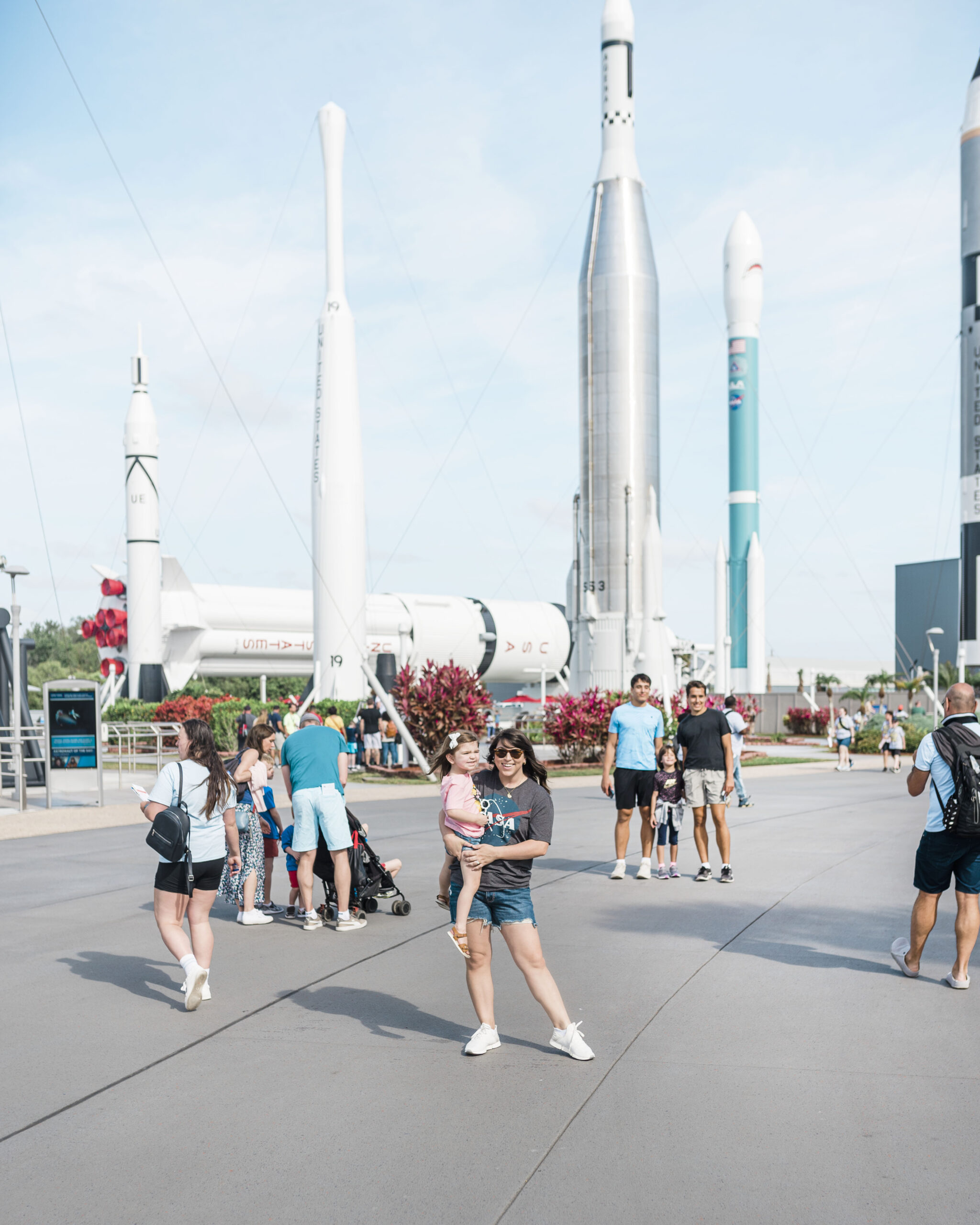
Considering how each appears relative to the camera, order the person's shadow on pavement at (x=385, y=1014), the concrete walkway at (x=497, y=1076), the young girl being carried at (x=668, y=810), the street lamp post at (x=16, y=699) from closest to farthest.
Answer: the concrete walkway at (x=497, y=1076) < the person's shadow on pavement at (x=385, y=1014) < the young girl being carried at (x=668, y=810) < the street lamp post at (x=16, y=699)

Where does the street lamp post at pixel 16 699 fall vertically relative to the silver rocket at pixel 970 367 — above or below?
below

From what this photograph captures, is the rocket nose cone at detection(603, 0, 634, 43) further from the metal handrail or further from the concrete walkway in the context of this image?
the concrete walkway

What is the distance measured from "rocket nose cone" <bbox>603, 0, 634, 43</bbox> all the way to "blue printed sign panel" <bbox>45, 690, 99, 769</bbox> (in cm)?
2725

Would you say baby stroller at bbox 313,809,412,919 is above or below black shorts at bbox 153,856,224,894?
below

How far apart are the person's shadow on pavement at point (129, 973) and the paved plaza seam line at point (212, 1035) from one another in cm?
50

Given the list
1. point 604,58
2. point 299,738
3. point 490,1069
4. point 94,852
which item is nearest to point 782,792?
point 94,852

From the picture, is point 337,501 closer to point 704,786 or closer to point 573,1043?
point 704,786

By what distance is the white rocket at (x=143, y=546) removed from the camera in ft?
132

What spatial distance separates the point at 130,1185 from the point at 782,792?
1649 cm

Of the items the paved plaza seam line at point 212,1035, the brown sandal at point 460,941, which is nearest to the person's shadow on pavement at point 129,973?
the paved plaza seam line at point 212,1035

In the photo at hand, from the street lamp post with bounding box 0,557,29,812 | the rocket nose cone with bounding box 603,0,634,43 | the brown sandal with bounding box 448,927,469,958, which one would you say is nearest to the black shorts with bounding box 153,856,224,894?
the brown sandal with bounding box 448,927,469,958

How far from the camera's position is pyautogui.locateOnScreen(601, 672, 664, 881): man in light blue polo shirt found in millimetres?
9648

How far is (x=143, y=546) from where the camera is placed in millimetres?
40312

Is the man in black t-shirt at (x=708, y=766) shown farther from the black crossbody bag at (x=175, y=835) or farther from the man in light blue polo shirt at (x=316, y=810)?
the black crossbody bag at (x=175, y=835)
